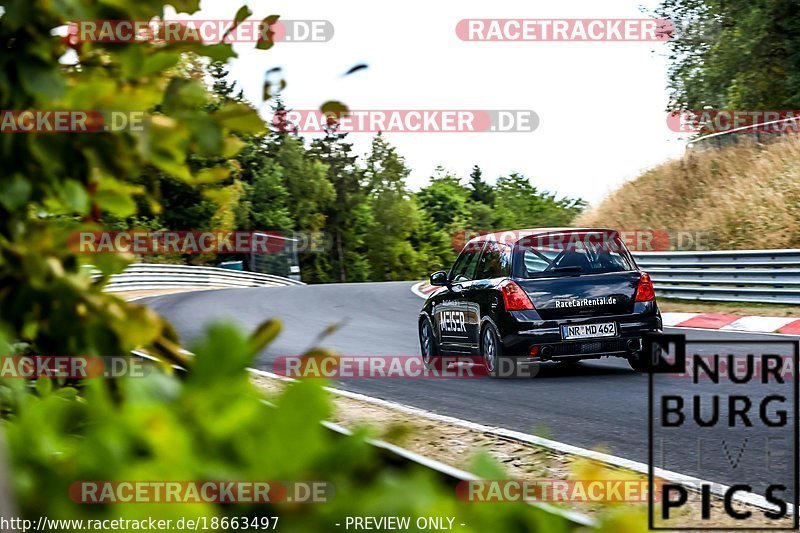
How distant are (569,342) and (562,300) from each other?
451 mm

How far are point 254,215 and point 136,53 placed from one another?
7369 centimetres

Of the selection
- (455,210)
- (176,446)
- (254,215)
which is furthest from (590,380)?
(455,210)

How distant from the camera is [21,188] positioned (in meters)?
1.72

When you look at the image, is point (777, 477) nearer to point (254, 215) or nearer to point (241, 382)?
point (241, 382)

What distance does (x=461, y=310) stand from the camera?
11930 mm

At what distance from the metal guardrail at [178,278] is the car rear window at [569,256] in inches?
883

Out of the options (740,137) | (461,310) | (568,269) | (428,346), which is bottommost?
(428,346)

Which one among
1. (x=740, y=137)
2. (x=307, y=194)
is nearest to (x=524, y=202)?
(x=307, y=194)

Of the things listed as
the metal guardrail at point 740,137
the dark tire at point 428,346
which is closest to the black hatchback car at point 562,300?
the dark tire at point 428,346

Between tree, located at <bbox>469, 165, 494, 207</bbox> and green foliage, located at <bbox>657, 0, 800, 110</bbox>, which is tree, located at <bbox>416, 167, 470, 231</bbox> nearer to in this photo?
tree, located at <bbox>469, 165, 494, 207</bbox>

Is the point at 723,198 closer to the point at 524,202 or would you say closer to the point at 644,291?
the point at 644,291

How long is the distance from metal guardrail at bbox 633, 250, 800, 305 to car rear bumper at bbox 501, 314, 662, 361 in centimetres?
710

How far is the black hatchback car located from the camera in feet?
35.1

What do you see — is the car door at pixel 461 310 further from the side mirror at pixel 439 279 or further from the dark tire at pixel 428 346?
the dark tire at pixel 428 346
